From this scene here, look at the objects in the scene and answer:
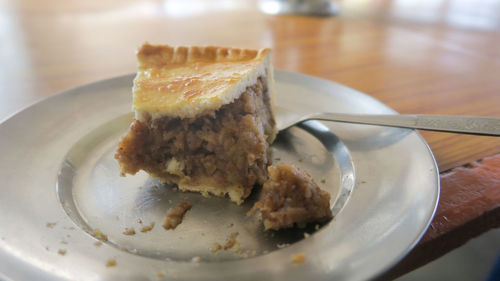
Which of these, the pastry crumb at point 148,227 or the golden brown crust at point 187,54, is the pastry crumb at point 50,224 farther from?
the golden brown crust at point 187,54

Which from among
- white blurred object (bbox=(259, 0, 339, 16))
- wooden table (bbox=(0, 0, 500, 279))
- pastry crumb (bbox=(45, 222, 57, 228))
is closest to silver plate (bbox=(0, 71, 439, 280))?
→ pastry crumb (bbox=(45, 222, 57, 228))

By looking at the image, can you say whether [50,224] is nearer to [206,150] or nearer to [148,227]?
[148,227]

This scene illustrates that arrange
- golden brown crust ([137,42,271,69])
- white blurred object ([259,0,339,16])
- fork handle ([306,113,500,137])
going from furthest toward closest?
white blurred object ([259,0,339,16]) < golden brown crust ([137,42,271,69]) < fork handle ([306,113,500,137])

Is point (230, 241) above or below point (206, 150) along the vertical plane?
below

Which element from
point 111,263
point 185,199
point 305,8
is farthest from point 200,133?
point 305,8

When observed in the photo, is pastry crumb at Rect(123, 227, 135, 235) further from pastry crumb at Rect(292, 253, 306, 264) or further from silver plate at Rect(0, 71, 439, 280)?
pastry crumb at Rect(292, 253, 306, 264)

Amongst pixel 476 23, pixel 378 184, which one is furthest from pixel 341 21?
pixel 378 184
